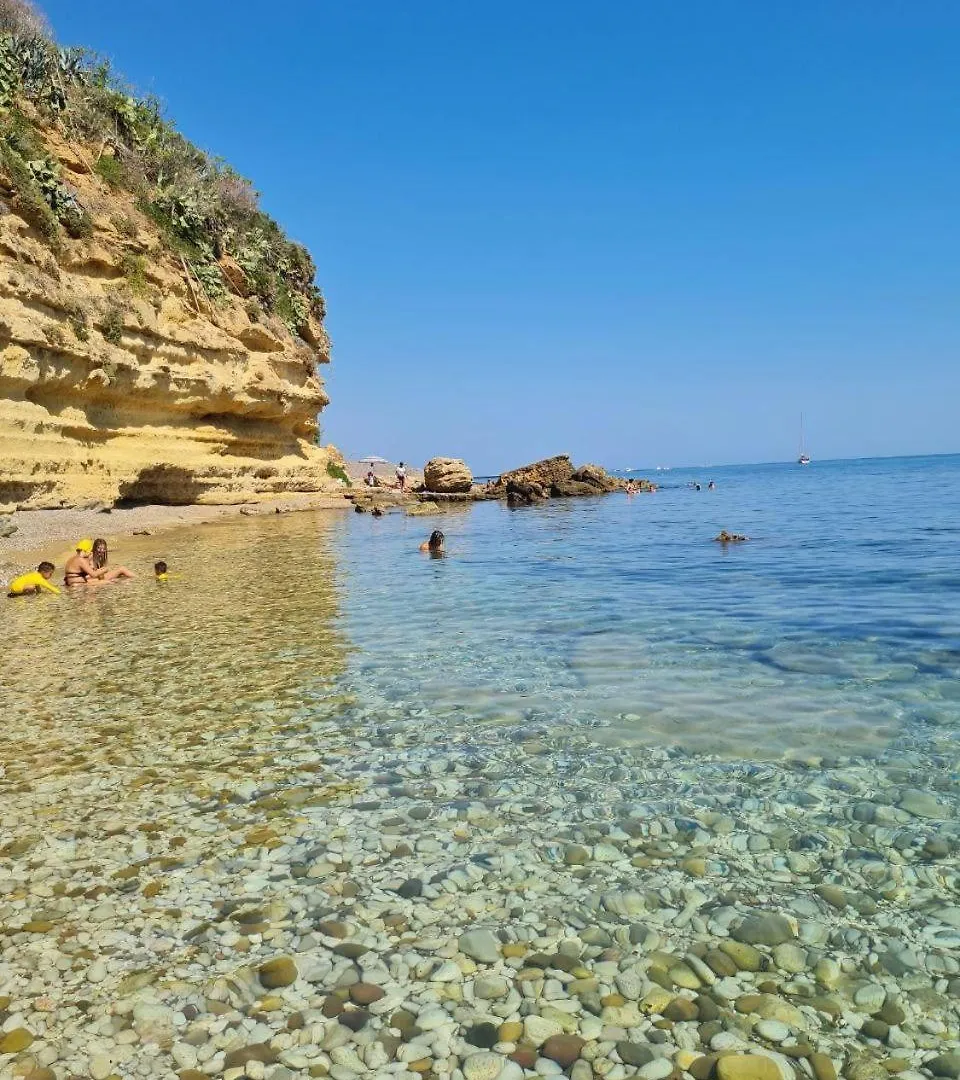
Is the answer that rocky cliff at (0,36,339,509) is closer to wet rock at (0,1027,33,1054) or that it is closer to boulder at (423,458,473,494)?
boulder at (423,458,473,494)

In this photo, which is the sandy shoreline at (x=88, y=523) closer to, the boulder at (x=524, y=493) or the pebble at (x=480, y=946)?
the pebble at (x=480, y=946)

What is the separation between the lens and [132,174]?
26.6 m

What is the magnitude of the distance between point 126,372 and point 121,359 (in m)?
0.66

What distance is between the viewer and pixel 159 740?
561cm

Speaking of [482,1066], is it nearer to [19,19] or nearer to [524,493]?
[19,19]

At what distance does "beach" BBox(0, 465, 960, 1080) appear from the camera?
264 cm

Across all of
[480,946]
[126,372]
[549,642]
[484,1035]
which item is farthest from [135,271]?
[484,1035]

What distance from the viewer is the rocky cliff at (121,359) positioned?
19672mm

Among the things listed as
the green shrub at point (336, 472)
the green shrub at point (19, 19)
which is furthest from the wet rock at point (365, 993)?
the green shrub at point (336, 472)

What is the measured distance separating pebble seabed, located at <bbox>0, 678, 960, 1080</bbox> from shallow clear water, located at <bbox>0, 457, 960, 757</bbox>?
884mm

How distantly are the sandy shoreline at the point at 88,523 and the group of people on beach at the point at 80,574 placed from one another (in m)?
1.29

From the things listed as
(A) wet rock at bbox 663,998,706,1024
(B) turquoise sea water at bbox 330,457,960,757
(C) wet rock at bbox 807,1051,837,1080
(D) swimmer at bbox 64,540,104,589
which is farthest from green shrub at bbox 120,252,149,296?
(C) wet rock at bbox 807,1051,837,1080

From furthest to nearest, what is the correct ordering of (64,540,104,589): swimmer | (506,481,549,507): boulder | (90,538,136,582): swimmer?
(506,481,549,507): boulder
(90,538,136,582): swimmer
(64,540,104,589): swimmer

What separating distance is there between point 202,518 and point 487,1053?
84.8ft
